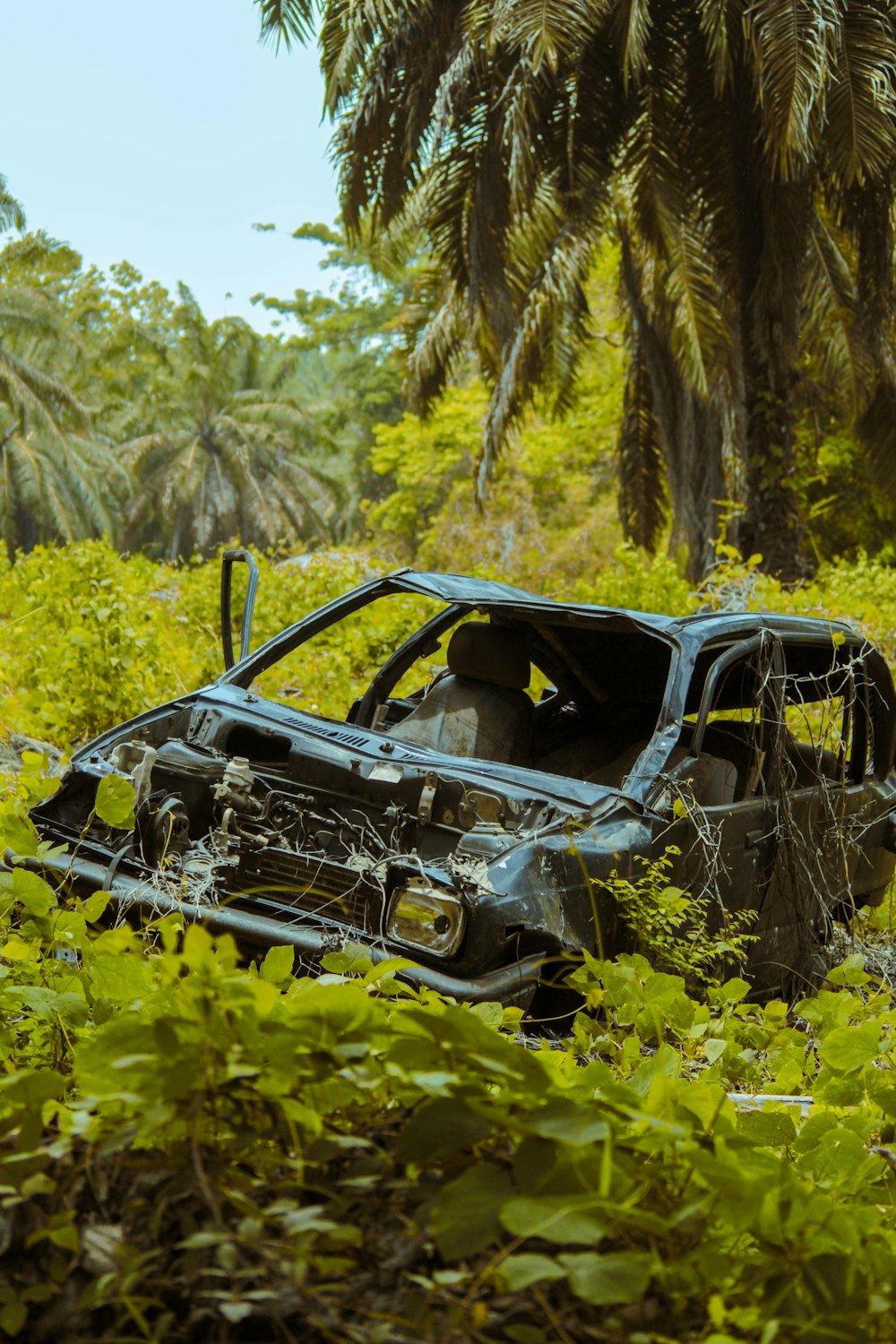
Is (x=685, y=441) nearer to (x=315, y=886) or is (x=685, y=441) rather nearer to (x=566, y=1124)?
(x=315, y=886)

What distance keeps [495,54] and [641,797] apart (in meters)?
9.62

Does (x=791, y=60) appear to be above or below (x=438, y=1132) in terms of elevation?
above

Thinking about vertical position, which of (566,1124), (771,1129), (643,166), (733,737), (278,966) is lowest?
(771,1129)

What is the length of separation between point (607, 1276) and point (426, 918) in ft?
8.78

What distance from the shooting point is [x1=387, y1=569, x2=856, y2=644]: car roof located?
5.13 meters

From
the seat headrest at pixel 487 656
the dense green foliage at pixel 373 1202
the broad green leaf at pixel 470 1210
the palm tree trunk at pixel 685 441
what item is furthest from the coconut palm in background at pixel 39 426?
the broad green leaf at pixel 470 1210

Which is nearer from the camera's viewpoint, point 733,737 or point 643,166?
point 733,737

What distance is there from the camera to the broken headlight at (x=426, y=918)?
4047 mm

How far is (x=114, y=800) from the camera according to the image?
309 cm

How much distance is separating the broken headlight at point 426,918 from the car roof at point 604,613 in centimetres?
139

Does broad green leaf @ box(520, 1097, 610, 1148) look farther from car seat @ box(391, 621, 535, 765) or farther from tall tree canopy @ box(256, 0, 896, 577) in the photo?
tall tree canopy @ box(256, 0, 896, 577)

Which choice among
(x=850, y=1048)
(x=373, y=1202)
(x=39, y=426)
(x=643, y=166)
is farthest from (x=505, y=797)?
(x=39, y=426)

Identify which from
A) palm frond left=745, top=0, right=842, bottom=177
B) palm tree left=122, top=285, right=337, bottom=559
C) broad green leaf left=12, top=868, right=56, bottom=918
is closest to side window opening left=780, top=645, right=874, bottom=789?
broad green leaf left=12, top=868, right=56, bottom=918

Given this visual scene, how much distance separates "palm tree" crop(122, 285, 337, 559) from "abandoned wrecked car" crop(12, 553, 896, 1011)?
3879 centimetres
